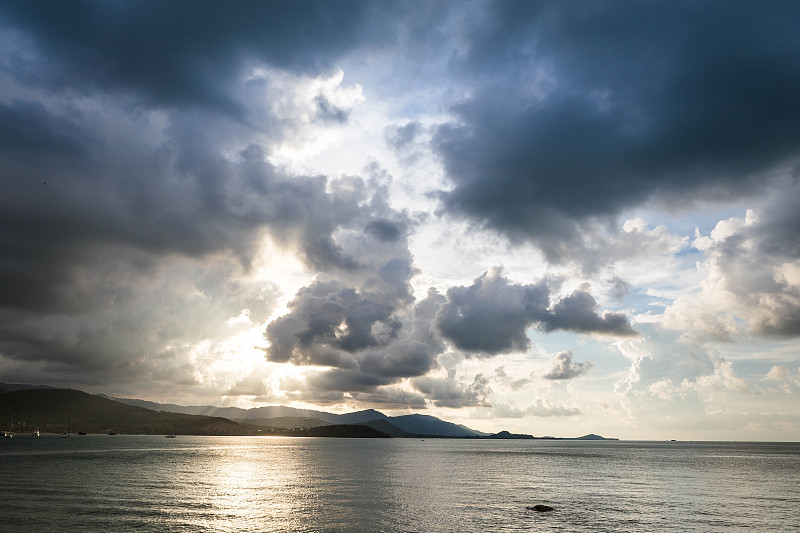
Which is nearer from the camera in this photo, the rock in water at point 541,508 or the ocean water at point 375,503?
the ocean water at point 375,503

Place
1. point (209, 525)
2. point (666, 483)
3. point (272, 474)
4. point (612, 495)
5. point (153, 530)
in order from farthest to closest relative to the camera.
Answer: point (272, 474), point (666, 483), point (612, 495), point (209, 525), point (153, 530)

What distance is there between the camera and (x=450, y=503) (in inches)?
3435

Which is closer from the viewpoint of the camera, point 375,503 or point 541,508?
point 541,508

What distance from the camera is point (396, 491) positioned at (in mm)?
103375

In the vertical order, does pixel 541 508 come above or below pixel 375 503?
above

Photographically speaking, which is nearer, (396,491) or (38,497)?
(38,497)

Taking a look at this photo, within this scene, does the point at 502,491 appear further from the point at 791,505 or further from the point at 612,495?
the point at 791,505

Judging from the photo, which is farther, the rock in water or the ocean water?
the rock in water

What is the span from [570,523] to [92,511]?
68.7 meters

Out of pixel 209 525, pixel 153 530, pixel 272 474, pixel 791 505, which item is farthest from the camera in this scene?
pixel 272 474

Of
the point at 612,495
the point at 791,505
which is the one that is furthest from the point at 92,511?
the point at 791,505

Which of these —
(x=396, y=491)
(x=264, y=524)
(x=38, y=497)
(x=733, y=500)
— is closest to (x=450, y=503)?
(x=396, y=491)

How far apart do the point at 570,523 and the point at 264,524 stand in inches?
1675

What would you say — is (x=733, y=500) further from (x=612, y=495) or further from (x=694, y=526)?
(x=694, y=526)
